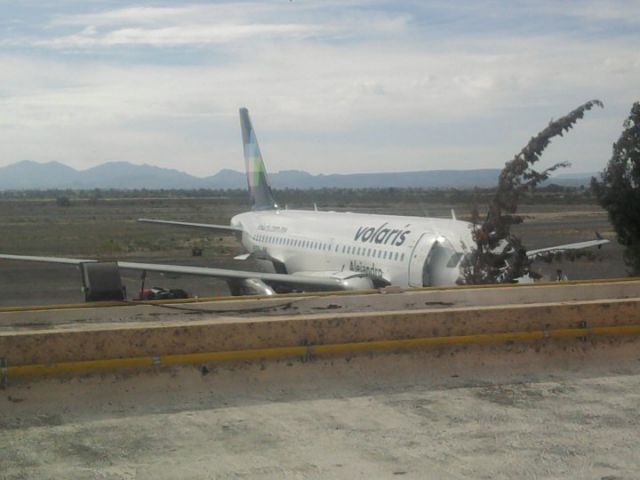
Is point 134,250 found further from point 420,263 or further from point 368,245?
point 420,263

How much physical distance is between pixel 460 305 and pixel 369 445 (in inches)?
154

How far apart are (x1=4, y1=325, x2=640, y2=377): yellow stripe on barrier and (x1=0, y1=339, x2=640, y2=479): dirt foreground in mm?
74

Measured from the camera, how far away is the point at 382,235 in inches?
787

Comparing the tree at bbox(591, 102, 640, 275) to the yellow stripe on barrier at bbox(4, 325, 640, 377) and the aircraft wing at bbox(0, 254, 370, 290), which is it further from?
the yellow stripe on barrier at bbox(4, 325, 640, 377)

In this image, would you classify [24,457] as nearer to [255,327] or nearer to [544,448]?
[255,327]

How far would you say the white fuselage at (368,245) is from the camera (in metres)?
17.7

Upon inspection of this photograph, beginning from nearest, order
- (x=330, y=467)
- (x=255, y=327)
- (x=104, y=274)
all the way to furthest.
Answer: (x=330, y=467) → (x=255, y=327) → (x=104, y=274)

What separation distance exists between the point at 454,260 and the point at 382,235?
295 cm

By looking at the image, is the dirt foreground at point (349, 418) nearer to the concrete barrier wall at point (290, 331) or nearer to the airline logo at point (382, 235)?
the concrete barrier wall at point (290, 331)

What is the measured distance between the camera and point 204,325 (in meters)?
7.27

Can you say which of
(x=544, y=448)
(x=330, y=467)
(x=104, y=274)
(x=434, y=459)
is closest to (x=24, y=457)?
(x=330, y=467)

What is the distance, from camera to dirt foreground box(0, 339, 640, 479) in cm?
552

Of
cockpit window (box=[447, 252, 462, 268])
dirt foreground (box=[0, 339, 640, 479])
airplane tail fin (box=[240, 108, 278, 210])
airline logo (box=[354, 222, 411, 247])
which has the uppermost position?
airplane tail fin (box=[240, 108, 278, 210])

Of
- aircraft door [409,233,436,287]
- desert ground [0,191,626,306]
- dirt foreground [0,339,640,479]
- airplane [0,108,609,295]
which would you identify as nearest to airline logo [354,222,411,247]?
airplane [0,108,609,295]
